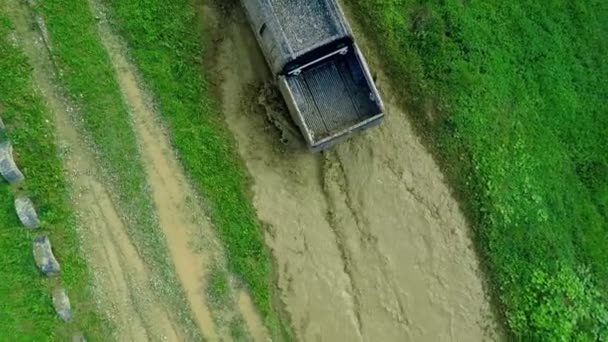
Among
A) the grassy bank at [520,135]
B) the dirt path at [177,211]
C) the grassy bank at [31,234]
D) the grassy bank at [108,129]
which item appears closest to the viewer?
the grassy bank at [31,234]

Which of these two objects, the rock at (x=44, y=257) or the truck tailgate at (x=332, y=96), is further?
the truck tailgate at (x=332, y=96)

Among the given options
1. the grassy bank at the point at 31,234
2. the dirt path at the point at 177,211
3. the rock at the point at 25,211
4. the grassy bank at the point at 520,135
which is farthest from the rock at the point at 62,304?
the grassy bank at the point at 520,135

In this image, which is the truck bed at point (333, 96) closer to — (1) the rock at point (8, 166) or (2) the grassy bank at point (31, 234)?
A: (2) the grassy bank at point (31, 234)

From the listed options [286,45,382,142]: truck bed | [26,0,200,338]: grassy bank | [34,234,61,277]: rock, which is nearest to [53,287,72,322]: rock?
[34,234,61,277]: rock

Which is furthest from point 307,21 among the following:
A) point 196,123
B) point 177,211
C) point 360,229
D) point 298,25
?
point 177,211

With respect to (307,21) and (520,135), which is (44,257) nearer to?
(307,21)

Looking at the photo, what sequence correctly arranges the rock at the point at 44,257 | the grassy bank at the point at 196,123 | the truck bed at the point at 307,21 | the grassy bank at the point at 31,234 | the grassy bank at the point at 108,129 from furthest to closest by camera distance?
the grassy bank at the point at 196,123
the grassy bank at the point at 108,129
the grassy bank at the point at 31,234
the rock at the point at 44,257
the truck bed at the point at 307,21

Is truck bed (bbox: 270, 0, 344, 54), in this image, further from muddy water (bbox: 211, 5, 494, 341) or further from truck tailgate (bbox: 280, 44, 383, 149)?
muddy water (bbox: 211, 5, 494, 341)
